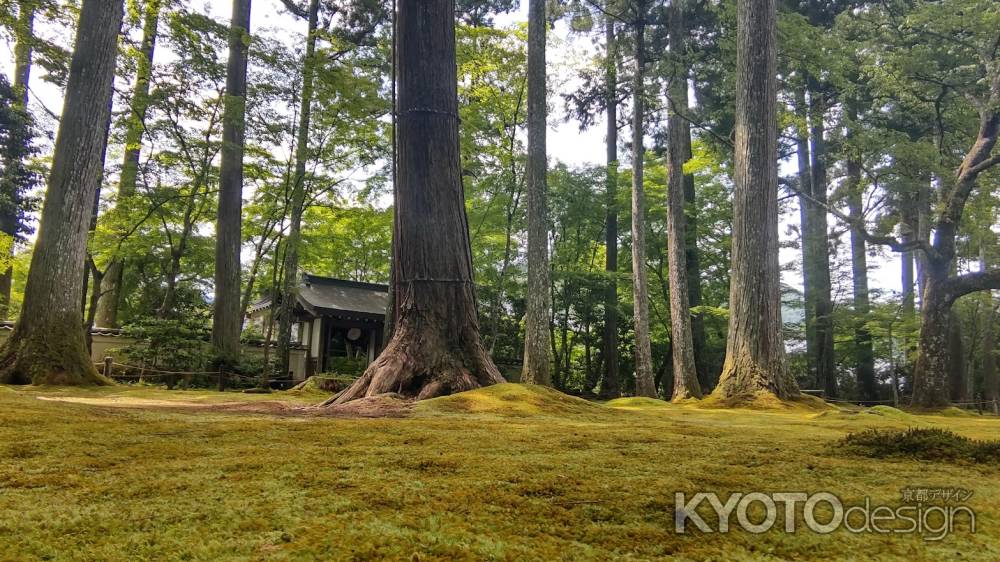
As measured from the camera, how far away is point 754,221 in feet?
22.8

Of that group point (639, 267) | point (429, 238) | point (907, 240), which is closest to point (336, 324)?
point (639, 267)

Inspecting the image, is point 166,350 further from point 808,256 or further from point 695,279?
point 808,256

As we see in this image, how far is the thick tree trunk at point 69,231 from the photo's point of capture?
6387 millimetres

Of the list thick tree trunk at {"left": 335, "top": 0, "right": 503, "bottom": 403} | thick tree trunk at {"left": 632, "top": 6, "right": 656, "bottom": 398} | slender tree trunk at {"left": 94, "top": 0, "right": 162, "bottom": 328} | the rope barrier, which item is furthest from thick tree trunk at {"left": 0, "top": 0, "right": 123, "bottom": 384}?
thick tree trunk at {"left": 632, "top": 6, "right": 656, "bottom": 398}

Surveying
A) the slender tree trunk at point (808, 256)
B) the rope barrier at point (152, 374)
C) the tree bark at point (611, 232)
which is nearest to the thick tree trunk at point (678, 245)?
the tree bark at point (611, 232)

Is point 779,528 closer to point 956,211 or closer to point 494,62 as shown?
point 956,211

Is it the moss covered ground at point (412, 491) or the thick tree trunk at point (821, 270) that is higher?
the thick tree trunk at point (821, 270)

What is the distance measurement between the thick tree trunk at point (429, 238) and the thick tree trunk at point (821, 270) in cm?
1130

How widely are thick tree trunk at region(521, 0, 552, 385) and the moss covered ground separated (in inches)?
259

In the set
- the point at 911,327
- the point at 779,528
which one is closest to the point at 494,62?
the point at 911,327

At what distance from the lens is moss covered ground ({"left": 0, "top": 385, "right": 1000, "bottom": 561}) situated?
37.7 inches

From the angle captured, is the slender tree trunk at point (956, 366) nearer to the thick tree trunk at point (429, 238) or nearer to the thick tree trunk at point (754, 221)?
→ the thick tree trunk at point (754, 221)

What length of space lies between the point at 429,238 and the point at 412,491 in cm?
384

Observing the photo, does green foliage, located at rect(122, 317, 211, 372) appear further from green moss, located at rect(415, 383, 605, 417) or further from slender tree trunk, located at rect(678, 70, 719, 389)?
slender tree trunk, located at rect(678, 70, 719, 389)
